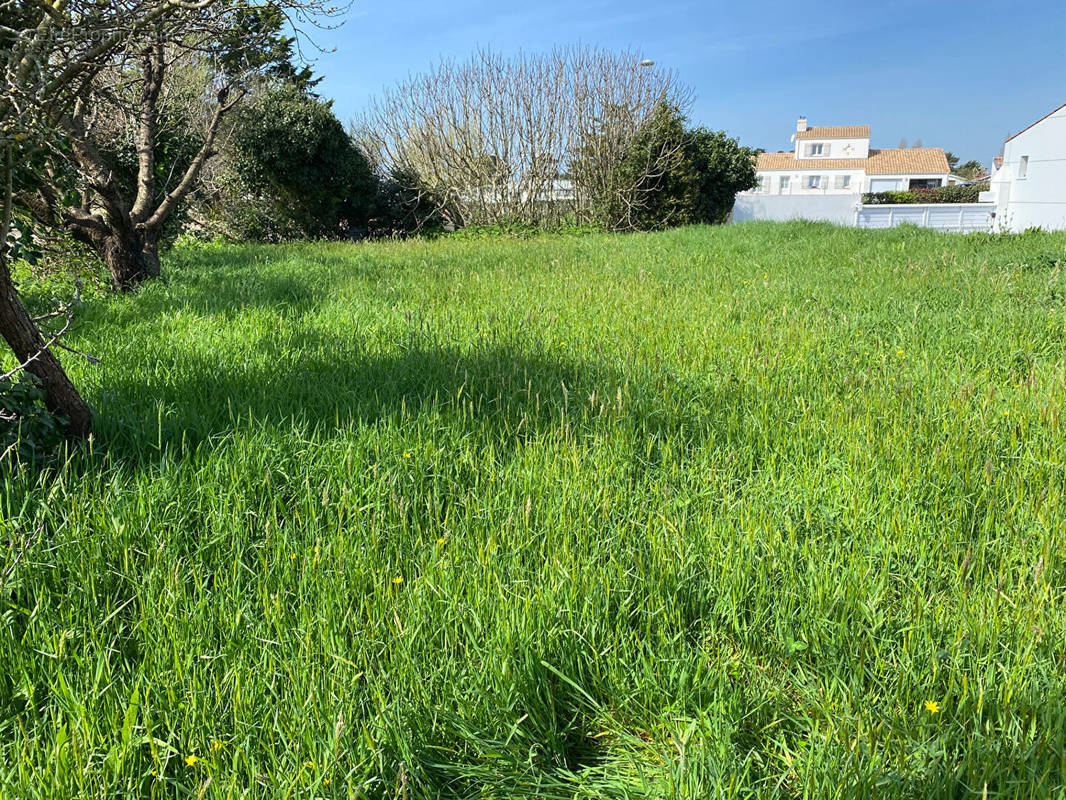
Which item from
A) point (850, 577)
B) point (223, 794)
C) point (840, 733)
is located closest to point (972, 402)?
point (850, 577)

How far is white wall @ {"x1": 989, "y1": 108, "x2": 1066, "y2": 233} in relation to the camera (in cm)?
2634

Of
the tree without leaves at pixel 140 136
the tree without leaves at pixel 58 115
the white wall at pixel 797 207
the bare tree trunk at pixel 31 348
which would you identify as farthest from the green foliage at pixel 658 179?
the bare tree trunk at pixel 31 348

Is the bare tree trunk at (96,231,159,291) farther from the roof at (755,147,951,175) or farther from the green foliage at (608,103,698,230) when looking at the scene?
the roof at (755,147,951,175)

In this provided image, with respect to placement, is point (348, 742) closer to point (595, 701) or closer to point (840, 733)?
point (595, 701)

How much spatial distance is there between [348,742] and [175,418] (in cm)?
214

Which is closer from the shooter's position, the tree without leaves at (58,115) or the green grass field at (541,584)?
the green grass field at (541,584)

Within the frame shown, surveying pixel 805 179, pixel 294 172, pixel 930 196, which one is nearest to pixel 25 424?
pixel 294 172

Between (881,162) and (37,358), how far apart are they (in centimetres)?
8406

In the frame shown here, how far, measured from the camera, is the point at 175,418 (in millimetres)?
2988

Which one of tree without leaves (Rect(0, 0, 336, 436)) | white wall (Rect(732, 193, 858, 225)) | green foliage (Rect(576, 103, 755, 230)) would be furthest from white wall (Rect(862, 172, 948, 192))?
tree without leaves (Rect(0, 0, 336, 436))

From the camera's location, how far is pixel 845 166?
2879 inches

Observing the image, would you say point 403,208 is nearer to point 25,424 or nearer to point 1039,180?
point 25,424

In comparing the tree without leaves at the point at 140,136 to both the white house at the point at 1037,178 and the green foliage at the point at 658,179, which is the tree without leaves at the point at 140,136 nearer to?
the green foliage at the point at 658,179

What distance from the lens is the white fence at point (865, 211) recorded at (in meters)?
26.5
